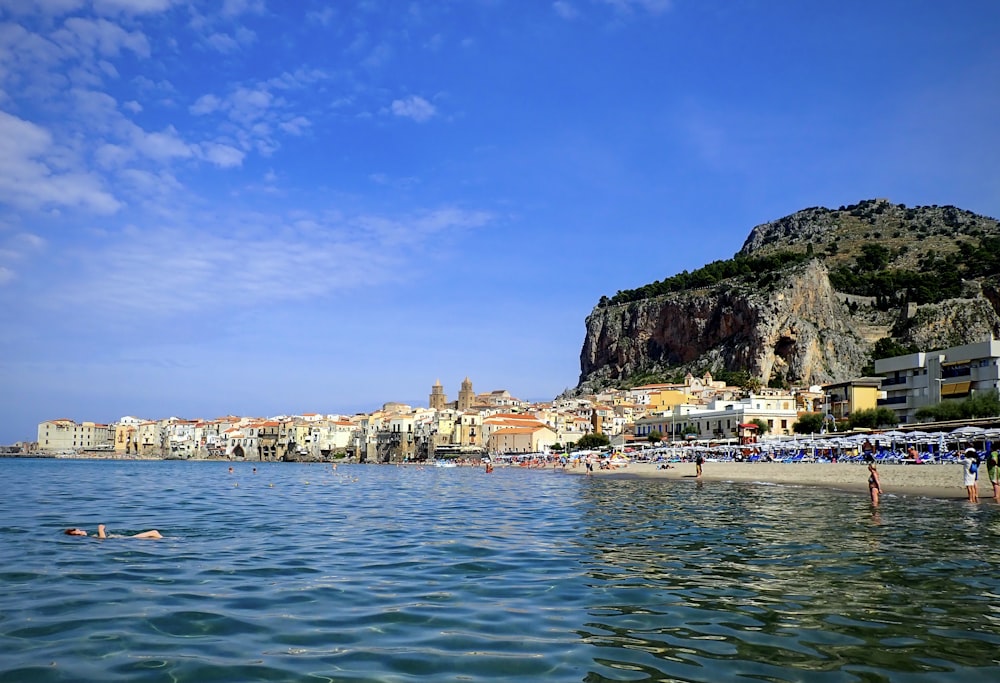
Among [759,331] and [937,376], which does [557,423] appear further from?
[937,376]

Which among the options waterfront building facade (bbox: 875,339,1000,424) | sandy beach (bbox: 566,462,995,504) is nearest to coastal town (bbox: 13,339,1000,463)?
waterfront building facade (bbox: 875,339,1000,424)

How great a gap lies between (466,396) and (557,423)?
4818 cm

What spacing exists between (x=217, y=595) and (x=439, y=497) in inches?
852

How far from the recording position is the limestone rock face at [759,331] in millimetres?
117125

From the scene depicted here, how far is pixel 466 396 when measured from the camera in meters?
162

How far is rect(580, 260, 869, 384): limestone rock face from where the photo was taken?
384 ft

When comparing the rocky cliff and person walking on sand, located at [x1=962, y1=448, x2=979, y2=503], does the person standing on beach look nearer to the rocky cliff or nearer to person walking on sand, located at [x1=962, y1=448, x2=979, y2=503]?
person walking on sand, located at [x1=962, y1=448, x2=979, y2=503]

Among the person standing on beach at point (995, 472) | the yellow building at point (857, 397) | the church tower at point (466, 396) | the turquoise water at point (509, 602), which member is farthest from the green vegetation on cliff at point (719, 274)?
the turquoise water at point (509, 602)

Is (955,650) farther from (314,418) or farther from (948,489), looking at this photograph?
(314,418)

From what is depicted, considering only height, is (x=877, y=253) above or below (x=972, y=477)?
above

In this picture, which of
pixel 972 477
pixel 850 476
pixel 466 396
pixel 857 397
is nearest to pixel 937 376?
pixel 857 397

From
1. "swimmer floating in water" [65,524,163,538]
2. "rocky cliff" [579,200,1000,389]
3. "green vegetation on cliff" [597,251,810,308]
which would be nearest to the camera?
"swimmer floating in water" [65,524,163,538]

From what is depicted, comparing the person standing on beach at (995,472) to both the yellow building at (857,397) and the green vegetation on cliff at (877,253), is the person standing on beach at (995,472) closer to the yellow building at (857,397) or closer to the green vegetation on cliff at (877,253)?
the yellow building at (857,397)

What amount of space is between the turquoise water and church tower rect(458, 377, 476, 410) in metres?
144
